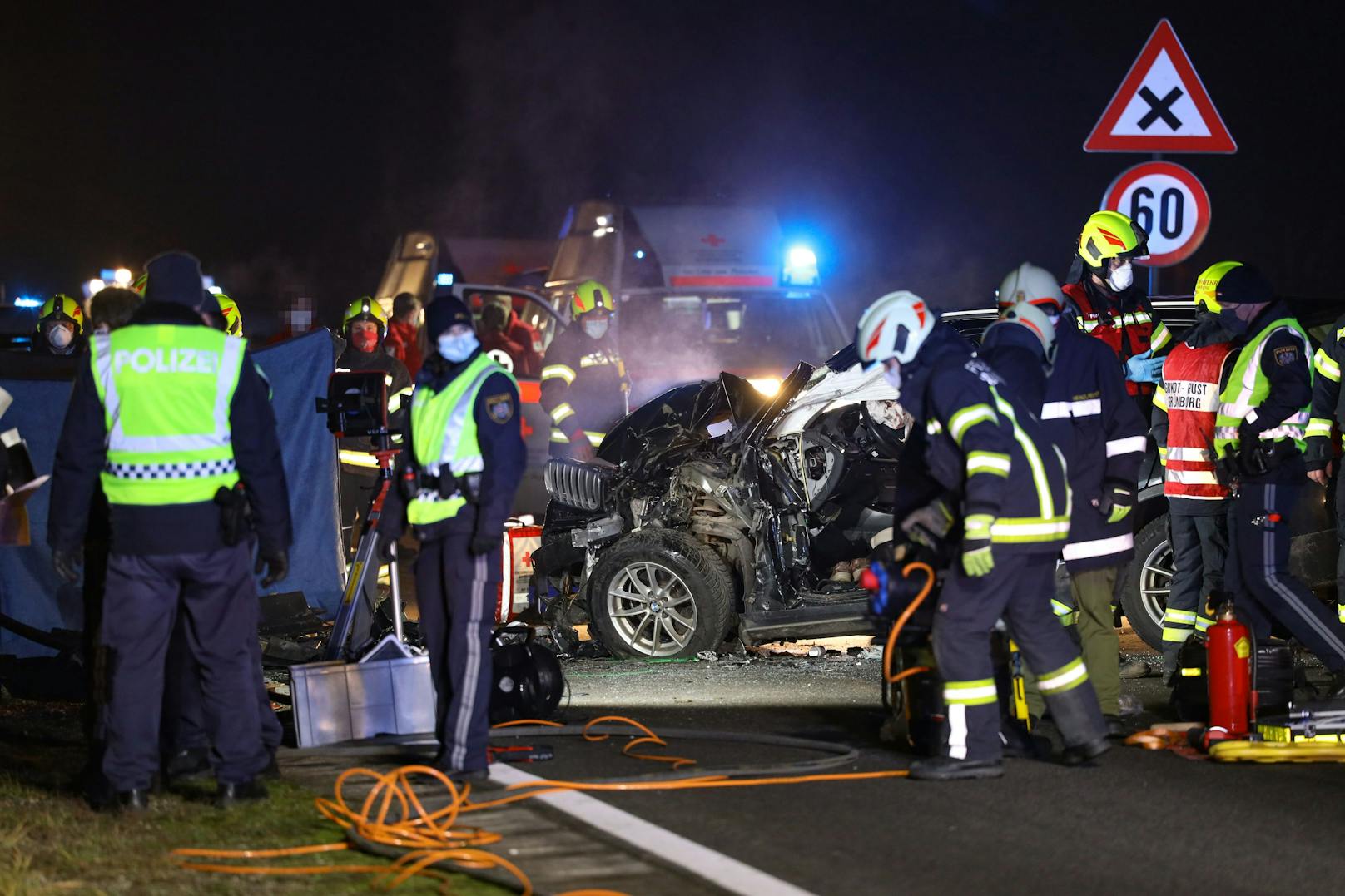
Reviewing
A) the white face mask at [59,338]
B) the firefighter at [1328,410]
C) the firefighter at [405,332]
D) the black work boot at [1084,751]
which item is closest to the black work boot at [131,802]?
the black work boot at [1084,751]

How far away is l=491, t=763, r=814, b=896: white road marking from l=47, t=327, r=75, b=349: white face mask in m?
7.47

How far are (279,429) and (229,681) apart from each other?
498 cm

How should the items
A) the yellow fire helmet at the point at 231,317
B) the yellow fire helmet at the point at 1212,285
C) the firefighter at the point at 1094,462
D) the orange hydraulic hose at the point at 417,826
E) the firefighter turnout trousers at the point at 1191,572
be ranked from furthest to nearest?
the yellow fire helmet at the point at 231,317
the firefighter turnout trousers at the point at 1191,572
the yellow fire helmet at the point at 1212,285
the firefighter at the point at 1094,462
the orange hydraulic hose at the point at 417,826

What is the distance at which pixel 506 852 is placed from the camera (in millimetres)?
5301

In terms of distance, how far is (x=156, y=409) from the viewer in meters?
5.96

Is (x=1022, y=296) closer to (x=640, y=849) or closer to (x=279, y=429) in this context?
(x=640, y=849)

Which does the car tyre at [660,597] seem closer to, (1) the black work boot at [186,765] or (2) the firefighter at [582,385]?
(2) the firefighter at [582,385]

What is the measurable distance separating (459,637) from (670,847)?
1.41 meters

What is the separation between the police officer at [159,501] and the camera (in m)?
5.95

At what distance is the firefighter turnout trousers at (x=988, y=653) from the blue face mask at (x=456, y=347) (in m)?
2.05

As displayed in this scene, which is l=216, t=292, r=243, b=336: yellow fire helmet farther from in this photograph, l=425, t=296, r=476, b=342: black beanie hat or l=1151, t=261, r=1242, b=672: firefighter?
l=1151, t=261, r=1242, b=672: firefighter

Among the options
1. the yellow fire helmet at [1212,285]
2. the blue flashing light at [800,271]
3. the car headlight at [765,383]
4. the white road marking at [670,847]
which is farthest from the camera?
the blue flashing light at [800,271]

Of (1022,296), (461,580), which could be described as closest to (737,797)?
(461,580)

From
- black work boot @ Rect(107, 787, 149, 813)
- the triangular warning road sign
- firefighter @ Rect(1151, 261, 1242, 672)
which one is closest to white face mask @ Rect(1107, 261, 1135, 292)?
firefighter @ Rect(1151, 261, 1242, 672)
